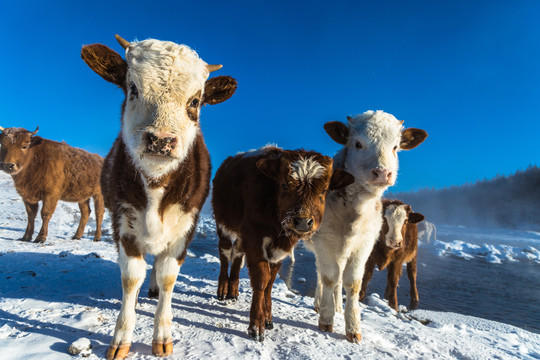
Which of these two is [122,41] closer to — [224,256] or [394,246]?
[224,256]

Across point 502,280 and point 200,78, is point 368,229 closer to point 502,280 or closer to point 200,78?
point 200,78

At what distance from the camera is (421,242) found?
23812 millimetres

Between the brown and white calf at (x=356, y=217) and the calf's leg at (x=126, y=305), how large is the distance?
2.22m

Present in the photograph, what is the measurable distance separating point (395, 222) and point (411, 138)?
2245 millimetres

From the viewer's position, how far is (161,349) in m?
2.77

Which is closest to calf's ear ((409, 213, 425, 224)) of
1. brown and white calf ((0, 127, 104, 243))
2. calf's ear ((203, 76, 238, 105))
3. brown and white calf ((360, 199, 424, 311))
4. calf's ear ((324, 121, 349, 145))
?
brown and white calf ((360, 199, 424, 311))

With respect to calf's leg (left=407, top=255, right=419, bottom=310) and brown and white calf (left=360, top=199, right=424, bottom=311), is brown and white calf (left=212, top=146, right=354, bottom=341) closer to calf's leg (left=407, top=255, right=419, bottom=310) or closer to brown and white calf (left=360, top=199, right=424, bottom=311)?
brown and white calf (left=360, top=199, right=424, bottom=311)

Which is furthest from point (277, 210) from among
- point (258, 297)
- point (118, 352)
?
point (118, 352)

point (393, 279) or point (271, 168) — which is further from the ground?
point (271, 168)

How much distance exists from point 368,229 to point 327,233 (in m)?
0.55

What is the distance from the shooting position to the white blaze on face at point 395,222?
19.6 feet

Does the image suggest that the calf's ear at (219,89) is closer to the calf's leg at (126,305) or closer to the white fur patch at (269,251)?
the white fur patch at (269,251)

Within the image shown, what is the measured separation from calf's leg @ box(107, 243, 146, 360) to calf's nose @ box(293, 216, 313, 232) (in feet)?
5.31

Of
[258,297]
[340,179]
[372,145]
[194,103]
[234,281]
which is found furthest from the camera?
[234,281]
